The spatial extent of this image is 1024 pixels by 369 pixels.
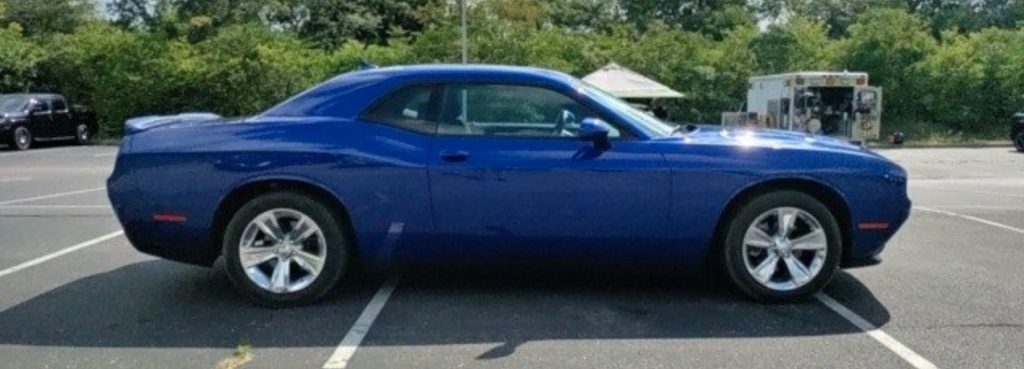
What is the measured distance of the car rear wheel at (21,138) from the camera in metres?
20.4

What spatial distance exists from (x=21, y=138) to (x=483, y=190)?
19411 mm

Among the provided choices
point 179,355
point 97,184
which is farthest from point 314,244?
point 97,184

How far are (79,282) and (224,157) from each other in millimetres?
1684

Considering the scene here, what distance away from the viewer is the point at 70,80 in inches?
1045

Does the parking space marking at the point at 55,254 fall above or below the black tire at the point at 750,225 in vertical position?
below

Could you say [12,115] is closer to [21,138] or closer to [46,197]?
[21,138]

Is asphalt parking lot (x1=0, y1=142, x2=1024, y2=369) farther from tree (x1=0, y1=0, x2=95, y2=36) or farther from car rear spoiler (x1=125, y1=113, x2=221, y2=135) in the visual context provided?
tree (x1=0, y1=0, x2=95, y2=36)

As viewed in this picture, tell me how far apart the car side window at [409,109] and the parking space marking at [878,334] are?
2.51 metres

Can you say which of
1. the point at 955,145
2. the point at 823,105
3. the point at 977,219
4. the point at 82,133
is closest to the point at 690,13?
the point at 955,145

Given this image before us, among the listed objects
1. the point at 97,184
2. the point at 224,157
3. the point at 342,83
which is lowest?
the point at 97,184

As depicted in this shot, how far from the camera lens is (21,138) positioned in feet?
67.7

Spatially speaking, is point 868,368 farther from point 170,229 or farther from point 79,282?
point 79,282

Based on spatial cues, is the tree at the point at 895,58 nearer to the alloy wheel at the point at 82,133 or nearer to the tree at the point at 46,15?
the alloy wheel at the point at 82,133

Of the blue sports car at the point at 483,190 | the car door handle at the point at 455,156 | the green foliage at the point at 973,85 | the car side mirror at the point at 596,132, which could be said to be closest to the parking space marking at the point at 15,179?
the blue sports car at the point at 483,190
